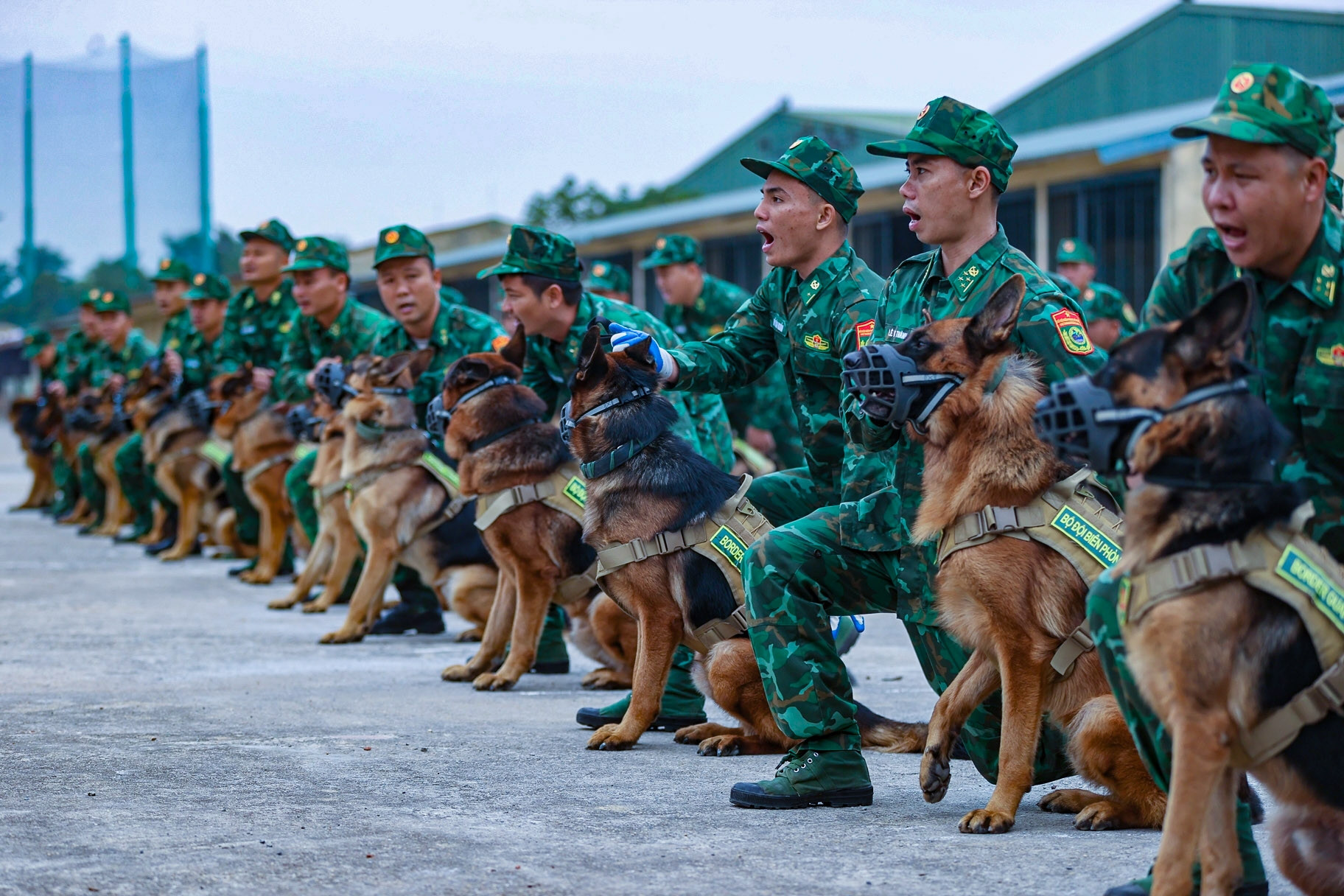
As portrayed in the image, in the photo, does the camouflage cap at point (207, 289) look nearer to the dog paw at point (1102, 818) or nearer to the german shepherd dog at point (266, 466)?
the german shepherd dog at point (266, 466)

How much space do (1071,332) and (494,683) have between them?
3.57 meters

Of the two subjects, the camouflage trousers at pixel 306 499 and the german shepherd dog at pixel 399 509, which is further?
the camouflage trousers at pixel 306 499

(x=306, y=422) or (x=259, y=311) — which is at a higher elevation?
(x=259, y=311)

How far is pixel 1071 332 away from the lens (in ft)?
13.2

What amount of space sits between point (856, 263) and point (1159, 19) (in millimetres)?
27507

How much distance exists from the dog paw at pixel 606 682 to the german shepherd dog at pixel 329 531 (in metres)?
2.72

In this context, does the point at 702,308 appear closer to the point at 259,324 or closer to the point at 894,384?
the point at 259,324

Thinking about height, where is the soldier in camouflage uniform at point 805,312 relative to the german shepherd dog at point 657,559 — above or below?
above

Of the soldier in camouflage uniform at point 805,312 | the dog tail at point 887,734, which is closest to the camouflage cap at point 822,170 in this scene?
the soldier in camouflage uniform at point 805,312

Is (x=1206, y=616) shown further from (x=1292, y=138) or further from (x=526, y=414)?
(x=526, y=414)

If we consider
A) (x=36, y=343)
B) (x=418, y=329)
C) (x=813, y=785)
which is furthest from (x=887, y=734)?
(x=36, y=343)

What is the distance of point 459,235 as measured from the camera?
3903 cm

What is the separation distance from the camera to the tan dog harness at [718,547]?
5141 mm

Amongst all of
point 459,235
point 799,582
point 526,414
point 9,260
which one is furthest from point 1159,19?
Result: point 799,582
